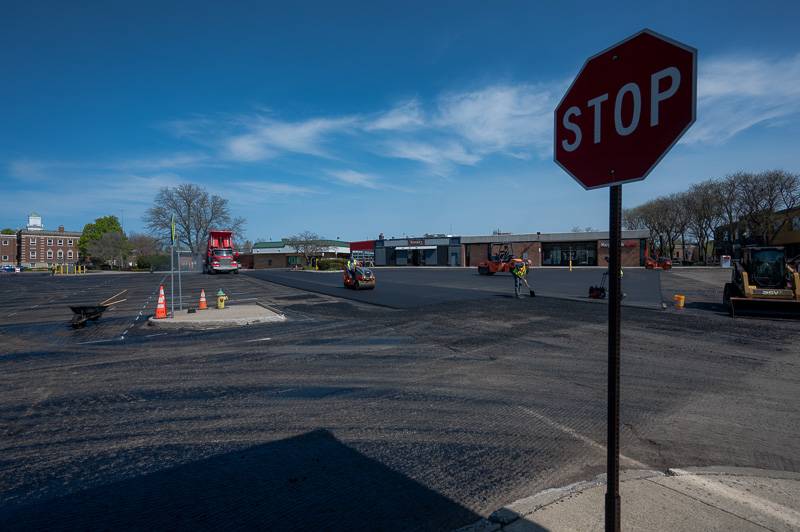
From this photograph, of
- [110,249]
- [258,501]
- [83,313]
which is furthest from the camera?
[110,249]

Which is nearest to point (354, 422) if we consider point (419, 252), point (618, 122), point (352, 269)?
point (618, 122)

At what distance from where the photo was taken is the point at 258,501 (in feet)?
9.73

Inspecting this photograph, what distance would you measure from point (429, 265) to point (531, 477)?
63940mm

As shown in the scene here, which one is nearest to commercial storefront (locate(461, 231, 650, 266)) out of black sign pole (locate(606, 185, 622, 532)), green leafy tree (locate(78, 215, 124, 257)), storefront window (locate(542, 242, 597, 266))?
storefront window (locate(542, 242, 597, 266))

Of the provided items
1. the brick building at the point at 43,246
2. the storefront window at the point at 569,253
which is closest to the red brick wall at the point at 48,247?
the brick building at the point at 43,246

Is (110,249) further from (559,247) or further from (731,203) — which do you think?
(731,203)

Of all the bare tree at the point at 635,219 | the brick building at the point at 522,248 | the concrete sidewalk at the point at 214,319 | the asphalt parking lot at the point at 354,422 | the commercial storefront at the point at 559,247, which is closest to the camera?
the asphalt parking lot at the point at 354,422

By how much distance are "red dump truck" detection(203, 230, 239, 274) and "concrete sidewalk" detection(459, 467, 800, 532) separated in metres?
44.3

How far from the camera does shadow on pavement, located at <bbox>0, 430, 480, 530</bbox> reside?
2.70 meters

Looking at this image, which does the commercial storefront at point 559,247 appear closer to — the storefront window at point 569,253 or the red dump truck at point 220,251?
the storefront window at point 569,253

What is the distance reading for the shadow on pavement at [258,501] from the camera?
2.70m

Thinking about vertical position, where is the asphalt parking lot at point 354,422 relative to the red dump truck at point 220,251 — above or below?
below

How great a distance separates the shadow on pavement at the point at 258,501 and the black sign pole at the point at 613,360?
94 cm

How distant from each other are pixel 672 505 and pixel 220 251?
45.3m
